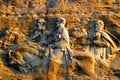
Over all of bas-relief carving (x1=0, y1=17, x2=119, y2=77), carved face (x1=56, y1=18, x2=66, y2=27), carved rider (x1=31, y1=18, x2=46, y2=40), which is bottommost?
bas-relief carving (x1=0, y1=17, x2=119, y2=77)

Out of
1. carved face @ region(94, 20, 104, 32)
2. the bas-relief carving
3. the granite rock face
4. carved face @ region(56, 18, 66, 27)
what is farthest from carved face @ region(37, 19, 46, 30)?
carved face @ region(94, 20, 104, 32)

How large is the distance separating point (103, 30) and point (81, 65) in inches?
38.1

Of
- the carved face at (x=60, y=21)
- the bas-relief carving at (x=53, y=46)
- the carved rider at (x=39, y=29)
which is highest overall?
the carved face at (x=60, y=21)

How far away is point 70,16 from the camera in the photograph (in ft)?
36.6

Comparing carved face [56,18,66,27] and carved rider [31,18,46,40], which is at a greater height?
carved face [56,18,66,27]

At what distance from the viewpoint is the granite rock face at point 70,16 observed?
1063 cm

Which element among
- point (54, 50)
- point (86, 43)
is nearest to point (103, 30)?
point (86, 43)

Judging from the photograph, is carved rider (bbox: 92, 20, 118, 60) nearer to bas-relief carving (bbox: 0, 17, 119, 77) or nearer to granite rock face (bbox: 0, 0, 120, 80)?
Result: bas-relief carving (bbox: 0, 17, 119, 77)

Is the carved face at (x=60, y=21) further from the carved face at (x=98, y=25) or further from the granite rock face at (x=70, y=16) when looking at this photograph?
the carved face at (x=98, y=25)

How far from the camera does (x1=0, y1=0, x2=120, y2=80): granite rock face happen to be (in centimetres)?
1063

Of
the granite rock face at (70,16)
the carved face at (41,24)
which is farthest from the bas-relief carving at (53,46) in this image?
the granite rock face at (70,16)

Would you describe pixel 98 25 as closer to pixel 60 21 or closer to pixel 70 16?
pixel 70 16

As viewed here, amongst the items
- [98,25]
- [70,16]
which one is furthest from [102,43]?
[70,16]

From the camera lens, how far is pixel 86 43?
35.8ft
